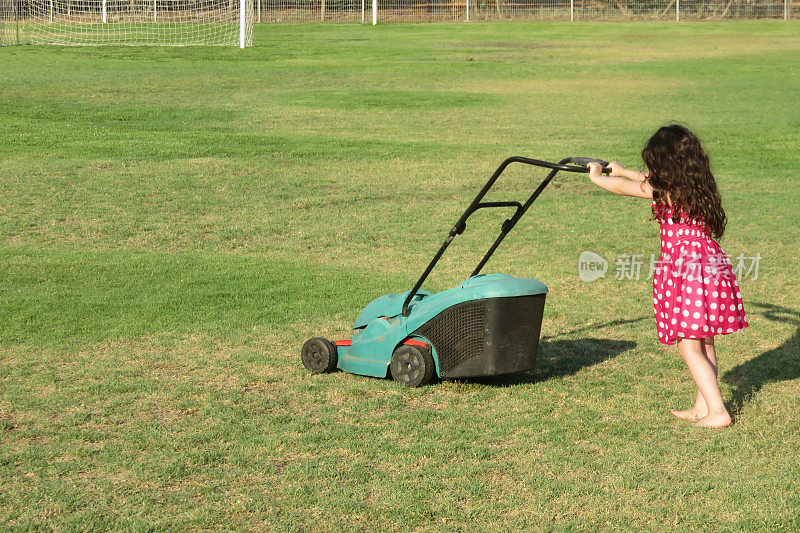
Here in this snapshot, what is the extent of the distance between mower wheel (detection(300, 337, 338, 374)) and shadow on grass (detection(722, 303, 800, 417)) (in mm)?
2115

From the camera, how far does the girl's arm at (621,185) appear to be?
4646 mm

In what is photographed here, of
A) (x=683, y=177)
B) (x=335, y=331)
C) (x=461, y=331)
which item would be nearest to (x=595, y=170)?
(x=683, y=177)

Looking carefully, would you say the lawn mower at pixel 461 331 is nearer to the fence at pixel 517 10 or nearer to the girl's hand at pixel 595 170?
the girl's hand at pixel 595 170

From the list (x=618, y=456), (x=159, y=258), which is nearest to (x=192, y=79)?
(x=159, y=258)

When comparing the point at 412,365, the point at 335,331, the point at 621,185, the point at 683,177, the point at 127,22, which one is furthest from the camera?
the point at 127,22

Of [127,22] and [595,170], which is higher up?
[127,22]

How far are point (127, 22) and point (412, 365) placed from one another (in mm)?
33518

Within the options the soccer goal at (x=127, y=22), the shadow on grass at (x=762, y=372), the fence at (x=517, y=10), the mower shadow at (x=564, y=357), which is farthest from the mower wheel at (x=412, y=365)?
the fence at (x=517, y=10)

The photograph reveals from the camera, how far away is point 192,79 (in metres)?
21.7

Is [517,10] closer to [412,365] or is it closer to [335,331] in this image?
[335,331]

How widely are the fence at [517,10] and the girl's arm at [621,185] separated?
37.2 meters

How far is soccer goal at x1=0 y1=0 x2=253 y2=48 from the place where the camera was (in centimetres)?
3080

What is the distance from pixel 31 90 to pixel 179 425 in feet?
53.5

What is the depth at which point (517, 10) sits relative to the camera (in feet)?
→ 141
